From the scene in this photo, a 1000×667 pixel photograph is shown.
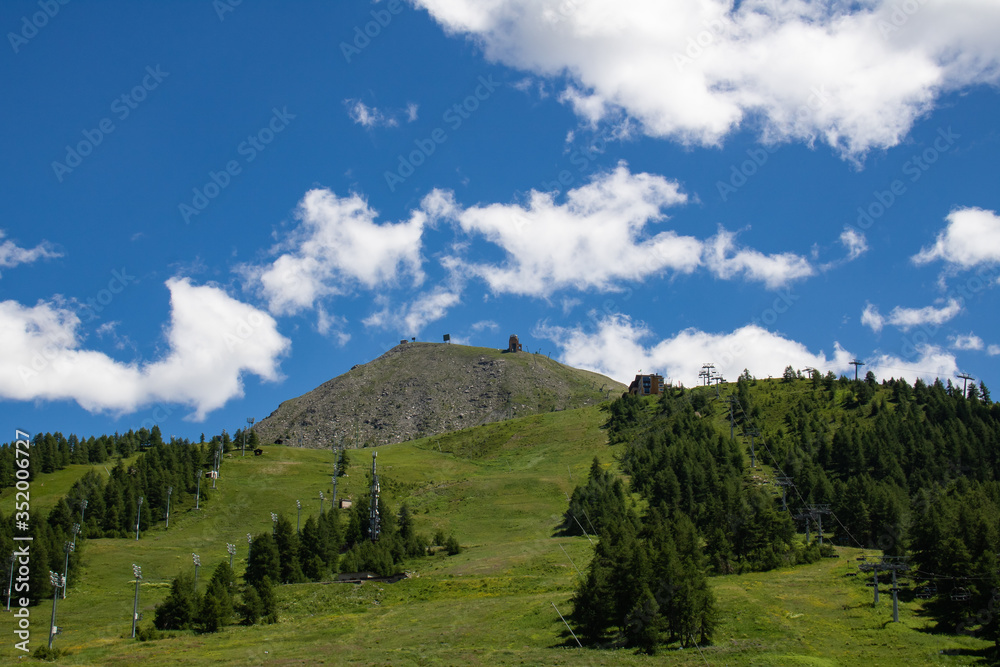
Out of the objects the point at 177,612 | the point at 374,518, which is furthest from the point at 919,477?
the point at 177,612

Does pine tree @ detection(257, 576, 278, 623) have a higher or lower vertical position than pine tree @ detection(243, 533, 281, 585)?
lower

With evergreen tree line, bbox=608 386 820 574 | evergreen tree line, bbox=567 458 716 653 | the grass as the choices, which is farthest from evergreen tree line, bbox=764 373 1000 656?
evergreen tree line, bbox=567 458 716 653

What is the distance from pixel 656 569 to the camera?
209ft

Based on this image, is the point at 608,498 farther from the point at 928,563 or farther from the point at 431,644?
the point at 431,644

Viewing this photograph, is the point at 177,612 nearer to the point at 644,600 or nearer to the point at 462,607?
the point at 462,607

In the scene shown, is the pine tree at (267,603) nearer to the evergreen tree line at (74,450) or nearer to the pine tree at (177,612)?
the pine tree at (177,612)

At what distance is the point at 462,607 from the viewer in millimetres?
74812

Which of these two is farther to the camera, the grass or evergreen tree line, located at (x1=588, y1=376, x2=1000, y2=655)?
evergreen tree line, located at (x1=588, y1=376, x2=1000, y2=655)

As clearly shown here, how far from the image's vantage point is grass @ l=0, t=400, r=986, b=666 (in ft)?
→ 184

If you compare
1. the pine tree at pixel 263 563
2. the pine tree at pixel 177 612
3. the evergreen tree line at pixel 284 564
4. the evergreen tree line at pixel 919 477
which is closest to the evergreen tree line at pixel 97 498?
the evergreen tree line at pixel 284 564

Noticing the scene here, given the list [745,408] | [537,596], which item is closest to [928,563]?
[537,596]

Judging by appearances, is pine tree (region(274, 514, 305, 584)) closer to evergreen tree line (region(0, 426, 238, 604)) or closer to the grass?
the grass

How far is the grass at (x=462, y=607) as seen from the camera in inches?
2211

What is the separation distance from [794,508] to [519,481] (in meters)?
57.5
